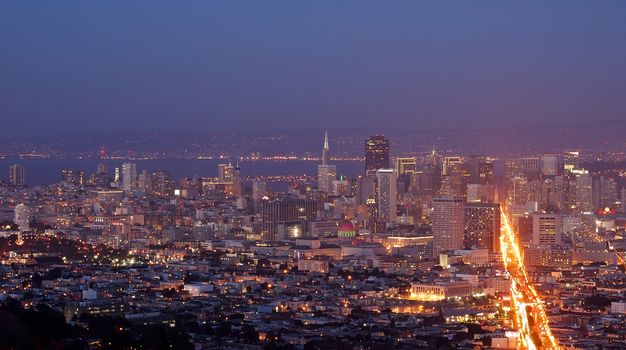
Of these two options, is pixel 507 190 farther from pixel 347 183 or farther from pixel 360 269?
pixel 360 269

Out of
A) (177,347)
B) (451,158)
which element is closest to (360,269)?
(177,347)

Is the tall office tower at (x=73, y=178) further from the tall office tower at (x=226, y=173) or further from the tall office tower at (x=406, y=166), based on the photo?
the tall office tower at (x=406, y=166)

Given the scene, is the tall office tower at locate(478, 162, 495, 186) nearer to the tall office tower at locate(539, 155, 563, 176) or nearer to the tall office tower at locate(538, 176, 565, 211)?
the tall office tower at locate(538, 176, 565, 211)

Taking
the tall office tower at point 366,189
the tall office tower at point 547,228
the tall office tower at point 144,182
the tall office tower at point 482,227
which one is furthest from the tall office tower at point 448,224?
the tall office tower at point 144,182

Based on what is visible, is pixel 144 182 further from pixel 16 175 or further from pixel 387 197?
pixel 387 197

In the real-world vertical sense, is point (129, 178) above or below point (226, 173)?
below

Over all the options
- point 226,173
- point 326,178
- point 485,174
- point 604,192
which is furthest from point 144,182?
point 604,192

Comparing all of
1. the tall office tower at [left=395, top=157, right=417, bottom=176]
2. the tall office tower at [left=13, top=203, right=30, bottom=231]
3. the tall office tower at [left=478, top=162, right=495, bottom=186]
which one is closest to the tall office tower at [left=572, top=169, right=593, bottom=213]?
the tall office tower at [left=478, top=162, right=495, bottom=186]
